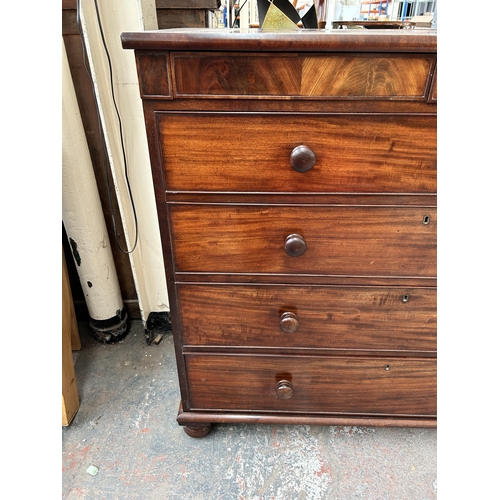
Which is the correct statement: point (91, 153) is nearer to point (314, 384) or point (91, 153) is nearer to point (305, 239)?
point (305, 239)

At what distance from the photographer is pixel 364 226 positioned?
30.2 inches

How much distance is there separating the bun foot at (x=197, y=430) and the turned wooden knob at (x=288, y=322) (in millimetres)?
424

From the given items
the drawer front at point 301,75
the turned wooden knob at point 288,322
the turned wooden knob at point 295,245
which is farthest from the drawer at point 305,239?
the drawer front at point 301,75

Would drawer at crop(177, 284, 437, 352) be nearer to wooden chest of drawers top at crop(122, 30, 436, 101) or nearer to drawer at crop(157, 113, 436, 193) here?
drawer at crop(157, 113, 436, 193)

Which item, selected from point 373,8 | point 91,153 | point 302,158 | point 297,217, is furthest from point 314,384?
point 373,8

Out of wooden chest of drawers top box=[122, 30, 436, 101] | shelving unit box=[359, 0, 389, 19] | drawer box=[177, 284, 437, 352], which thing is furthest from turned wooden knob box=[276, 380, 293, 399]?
shelving unit box=[359, 0, 389, 19]

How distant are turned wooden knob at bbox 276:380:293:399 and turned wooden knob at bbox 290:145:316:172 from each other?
555 millimetres

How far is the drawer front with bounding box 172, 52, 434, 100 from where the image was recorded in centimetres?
62

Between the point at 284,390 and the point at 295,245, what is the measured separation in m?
0.41

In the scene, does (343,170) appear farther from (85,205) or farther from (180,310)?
(85,205)

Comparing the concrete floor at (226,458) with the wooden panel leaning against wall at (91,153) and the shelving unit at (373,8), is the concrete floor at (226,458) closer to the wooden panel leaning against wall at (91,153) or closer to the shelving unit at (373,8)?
the wooden panel leaning against wall at (91,153)

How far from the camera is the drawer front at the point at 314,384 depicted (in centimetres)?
93
